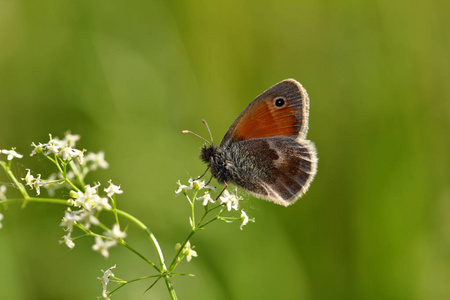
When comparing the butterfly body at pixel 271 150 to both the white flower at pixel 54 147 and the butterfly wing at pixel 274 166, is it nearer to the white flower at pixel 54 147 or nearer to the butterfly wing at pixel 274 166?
the butterfly wing at pixel 274 166

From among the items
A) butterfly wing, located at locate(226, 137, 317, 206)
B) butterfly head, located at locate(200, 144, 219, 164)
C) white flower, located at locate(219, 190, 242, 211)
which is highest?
butterfly head, located at locate(200, 144, 219, 164)

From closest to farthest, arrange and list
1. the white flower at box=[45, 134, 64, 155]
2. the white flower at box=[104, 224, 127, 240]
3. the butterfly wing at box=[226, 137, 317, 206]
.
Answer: the white flower at box=[104, 224, 127, 240], the white flower at box=[45, 134, 64, 155], the butterfly wing at box=[226, 137, 317, 206]

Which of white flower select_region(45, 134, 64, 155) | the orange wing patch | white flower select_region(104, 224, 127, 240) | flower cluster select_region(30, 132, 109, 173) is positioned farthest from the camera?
the orange wing patch

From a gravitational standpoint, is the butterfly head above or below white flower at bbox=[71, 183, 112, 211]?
above

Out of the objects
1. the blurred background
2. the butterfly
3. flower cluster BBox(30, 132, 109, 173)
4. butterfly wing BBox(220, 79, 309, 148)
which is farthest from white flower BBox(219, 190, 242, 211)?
the blurred background

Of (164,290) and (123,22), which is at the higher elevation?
(123,22)

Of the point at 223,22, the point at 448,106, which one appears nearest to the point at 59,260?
the point at 223,22

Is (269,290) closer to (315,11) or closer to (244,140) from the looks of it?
(244,140)

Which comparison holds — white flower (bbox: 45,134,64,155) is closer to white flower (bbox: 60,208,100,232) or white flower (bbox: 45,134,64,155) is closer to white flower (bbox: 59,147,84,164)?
white flower (bbox: 59,147,84,164)

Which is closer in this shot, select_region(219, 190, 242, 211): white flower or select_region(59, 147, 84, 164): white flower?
select_region(59, 147, 84, 164): white flower
